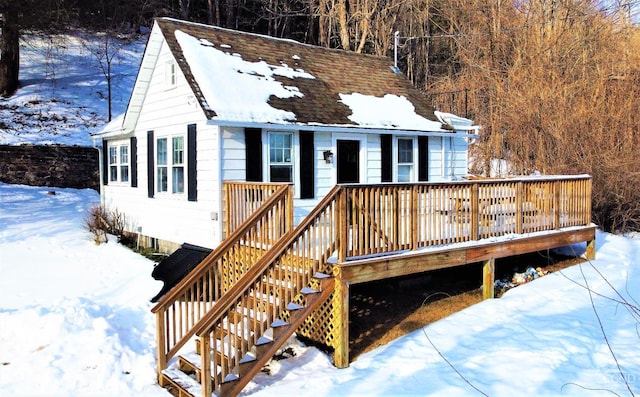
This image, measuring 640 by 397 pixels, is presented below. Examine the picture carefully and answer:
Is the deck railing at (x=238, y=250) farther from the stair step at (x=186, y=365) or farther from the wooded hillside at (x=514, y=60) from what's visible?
the wooded hillside at (x=514, y=60)

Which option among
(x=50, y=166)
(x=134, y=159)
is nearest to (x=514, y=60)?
(x=134, y=159)

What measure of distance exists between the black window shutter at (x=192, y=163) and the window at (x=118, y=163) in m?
4.23

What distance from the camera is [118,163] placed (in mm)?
14531

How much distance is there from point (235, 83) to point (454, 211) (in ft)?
16.5

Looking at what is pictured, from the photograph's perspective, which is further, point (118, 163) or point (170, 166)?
point (118, 163)

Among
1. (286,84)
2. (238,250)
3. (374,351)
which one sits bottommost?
(374,351)

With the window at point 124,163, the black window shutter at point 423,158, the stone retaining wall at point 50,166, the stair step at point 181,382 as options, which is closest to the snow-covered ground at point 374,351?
the stair step at point 181,382

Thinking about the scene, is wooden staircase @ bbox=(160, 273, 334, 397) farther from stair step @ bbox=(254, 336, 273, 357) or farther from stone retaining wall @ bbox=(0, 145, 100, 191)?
stone retaining wall @ bbox=(0, 145, 100, 191)

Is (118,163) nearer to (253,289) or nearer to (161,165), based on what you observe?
(161,165)

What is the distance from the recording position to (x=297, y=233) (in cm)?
660

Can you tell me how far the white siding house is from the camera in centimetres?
1003

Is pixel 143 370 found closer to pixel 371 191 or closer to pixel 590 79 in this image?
pixel 371 191

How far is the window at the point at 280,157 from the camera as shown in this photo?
1039 cm

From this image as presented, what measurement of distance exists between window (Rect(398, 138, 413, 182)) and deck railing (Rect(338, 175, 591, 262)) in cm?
315
